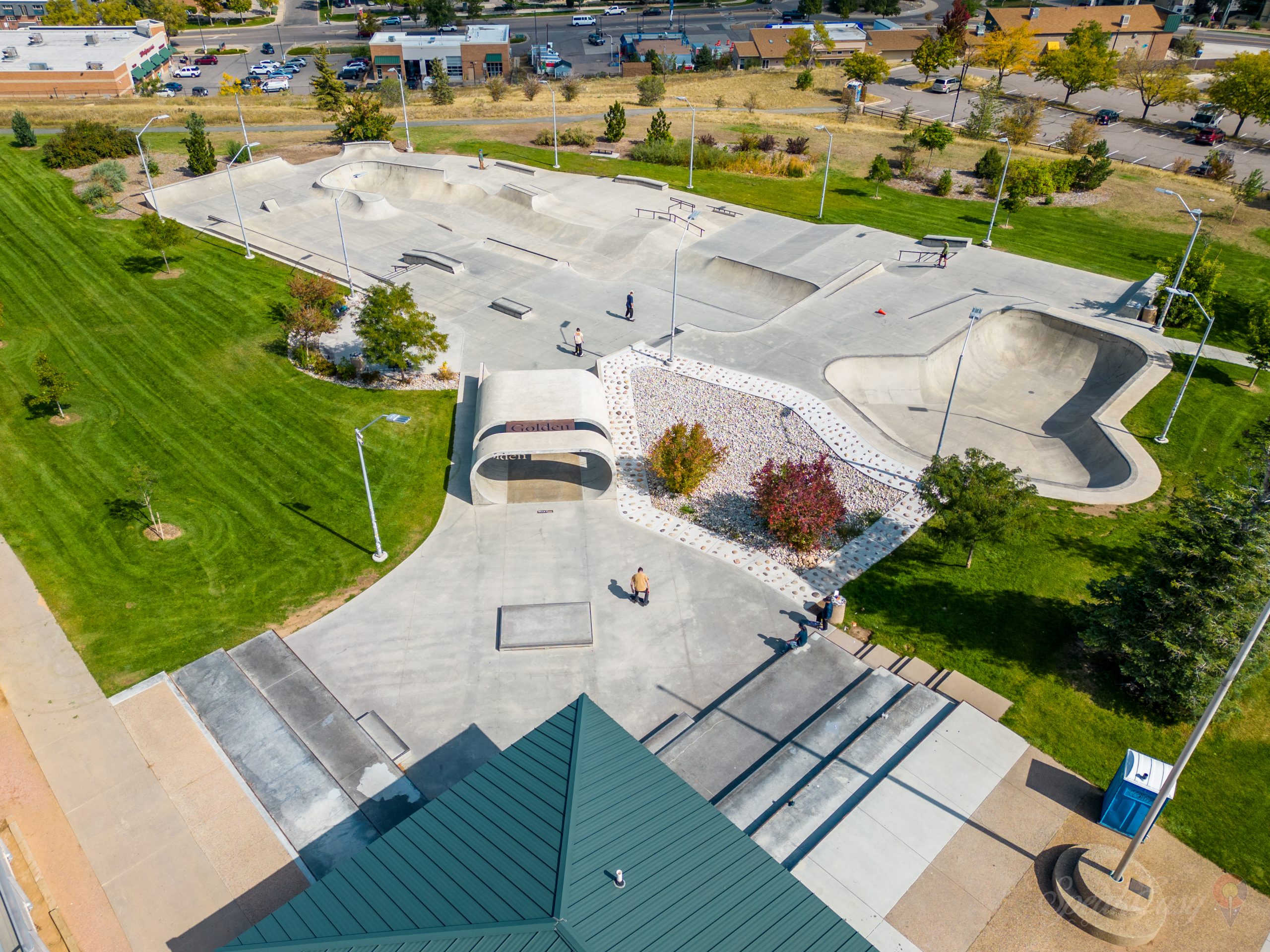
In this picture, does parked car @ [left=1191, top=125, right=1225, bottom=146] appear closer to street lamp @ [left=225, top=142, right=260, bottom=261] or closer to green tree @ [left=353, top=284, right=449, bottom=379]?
green tree @ [left=353, top=284, right=449, bottom=379]

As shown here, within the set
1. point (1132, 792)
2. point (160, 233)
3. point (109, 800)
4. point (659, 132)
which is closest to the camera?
point (1132, 792)

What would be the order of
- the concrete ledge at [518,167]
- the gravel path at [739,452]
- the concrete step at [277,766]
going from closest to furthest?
the concrete step at [277,766] < the gravel path at [739,452] < the concrete ledge at [518,167]

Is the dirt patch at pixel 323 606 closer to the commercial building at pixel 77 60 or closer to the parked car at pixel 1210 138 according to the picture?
the parked car at pixel 1210 138

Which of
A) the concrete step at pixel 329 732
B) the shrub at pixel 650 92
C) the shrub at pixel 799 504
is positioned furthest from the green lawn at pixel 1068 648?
the shrub at pixel 650 92

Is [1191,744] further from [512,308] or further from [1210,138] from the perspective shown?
[1210,138]

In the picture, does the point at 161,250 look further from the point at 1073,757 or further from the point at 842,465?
the point at 1073,757

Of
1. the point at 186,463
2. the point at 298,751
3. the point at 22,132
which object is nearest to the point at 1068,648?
the point at 298,751
